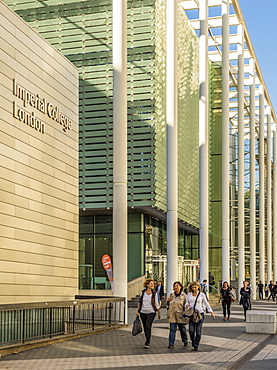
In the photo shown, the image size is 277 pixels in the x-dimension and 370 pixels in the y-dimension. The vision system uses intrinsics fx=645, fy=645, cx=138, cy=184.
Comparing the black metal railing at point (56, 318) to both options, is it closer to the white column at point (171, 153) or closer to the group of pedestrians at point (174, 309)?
the group of pedestrians at point (174, 309)

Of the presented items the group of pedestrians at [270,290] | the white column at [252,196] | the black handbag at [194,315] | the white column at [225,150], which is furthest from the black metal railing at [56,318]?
the white column at [252,196]

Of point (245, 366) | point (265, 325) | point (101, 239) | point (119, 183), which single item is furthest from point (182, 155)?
point (245, 366)

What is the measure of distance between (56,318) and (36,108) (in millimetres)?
6009

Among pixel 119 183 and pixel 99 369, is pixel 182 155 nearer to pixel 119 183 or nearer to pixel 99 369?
pixel 119 183

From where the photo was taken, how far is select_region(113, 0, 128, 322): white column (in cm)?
2245

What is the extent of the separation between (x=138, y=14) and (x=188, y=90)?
10.1m

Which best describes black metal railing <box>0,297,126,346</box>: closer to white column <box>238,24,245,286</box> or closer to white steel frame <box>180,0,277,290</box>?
white steel frame <box>180,0,277,290</box>

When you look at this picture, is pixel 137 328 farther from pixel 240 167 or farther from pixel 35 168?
pixel 240 167

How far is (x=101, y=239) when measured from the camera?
4641 cm

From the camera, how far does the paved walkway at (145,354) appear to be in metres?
12.4

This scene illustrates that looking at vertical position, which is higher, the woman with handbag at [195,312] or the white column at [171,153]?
the white column at [171,153]

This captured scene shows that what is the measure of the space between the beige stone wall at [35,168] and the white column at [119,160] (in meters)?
1.72

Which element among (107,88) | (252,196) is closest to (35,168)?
(107,88)

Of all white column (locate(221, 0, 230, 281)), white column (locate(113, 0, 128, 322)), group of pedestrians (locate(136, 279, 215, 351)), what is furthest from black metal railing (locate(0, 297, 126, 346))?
white column (locate(221, 0, 230, 281))
